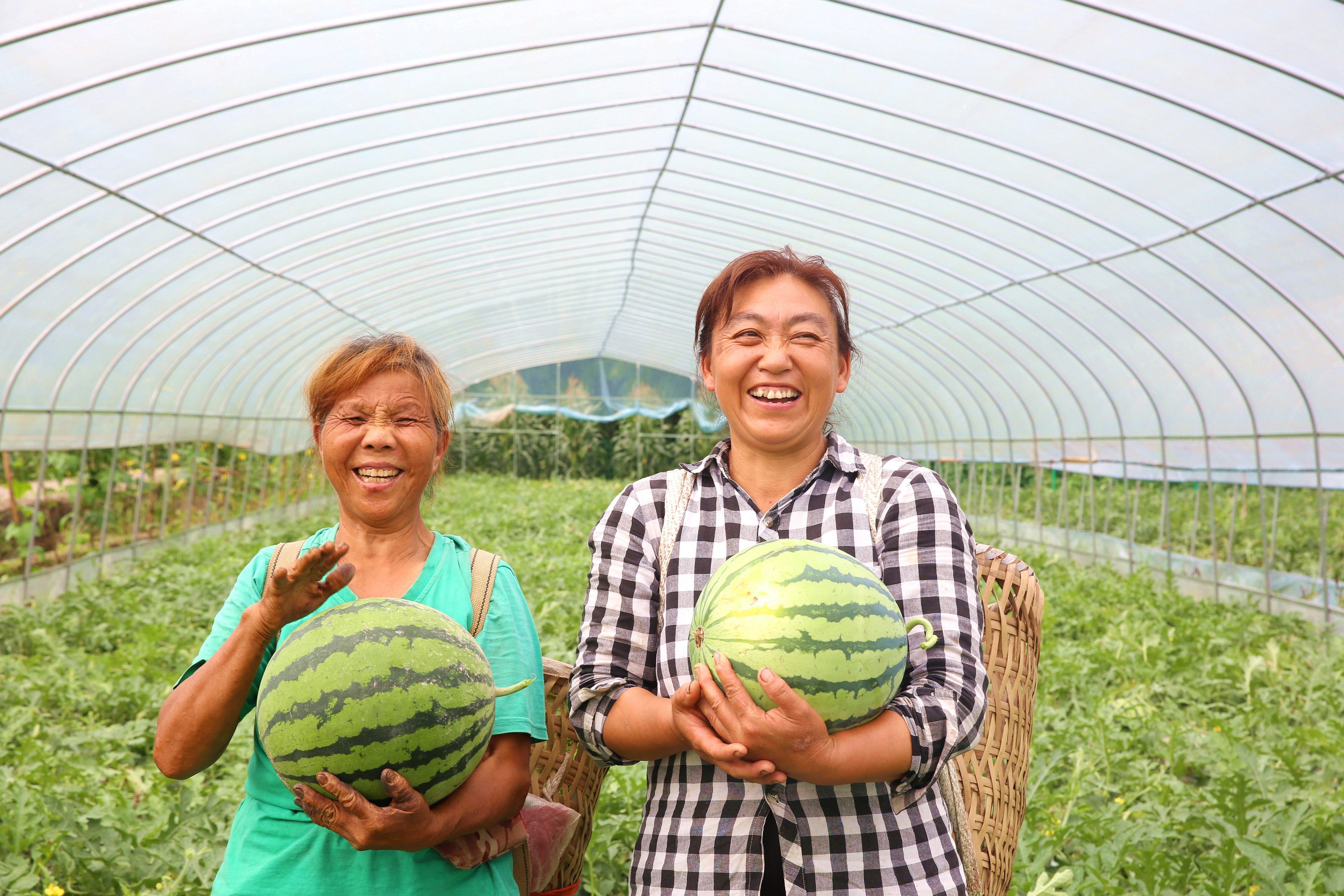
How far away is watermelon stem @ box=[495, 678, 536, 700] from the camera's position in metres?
2.01

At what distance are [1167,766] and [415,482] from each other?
15.0 ft

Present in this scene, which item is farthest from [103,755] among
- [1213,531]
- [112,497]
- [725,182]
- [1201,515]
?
[1201,515]

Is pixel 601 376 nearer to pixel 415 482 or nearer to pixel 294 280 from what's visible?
pixel 294 280

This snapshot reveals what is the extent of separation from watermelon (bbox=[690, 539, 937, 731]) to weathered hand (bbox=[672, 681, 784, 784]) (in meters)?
0.07

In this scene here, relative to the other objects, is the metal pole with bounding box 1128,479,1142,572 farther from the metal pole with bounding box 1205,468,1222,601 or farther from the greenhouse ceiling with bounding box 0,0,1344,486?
the metal pole with bounding box 1205,468,1222,601

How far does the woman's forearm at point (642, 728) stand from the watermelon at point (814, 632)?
0.55 feet

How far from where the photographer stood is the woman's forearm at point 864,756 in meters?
1.68

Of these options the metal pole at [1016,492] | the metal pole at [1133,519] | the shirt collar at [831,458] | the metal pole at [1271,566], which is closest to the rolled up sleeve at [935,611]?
the shirt collar at [831,458]

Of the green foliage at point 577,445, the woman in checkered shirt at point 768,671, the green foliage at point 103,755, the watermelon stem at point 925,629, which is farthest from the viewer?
the green foliage at point 577,445

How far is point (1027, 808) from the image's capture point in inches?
169

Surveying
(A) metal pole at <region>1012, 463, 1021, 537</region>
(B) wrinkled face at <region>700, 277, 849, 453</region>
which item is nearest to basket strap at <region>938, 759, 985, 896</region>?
(B) wrinkled face at <region>700, 277, 849, 453</region>

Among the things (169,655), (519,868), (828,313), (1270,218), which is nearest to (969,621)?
(828,313)

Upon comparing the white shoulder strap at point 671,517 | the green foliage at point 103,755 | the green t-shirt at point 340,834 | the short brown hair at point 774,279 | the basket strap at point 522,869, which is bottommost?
the green foliage at point 103,755

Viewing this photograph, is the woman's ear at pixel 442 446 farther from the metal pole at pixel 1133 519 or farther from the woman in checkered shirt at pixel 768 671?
the metal pole at pixel 1133 519
